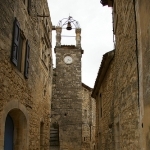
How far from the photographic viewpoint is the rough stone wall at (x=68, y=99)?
2042cm

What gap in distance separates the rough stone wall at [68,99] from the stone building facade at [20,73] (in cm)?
991

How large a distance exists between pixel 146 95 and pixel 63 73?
18.3 meters

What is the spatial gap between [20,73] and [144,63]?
470 cm

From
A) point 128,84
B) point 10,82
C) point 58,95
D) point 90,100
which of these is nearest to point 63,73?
point 58,95

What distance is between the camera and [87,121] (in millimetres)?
22938

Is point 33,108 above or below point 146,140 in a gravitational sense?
Answer: above

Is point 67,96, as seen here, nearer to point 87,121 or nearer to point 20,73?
point 87,121

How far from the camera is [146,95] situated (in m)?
3.89

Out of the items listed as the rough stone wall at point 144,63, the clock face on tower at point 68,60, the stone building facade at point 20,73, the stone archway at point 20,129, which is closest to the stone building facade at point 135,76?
the rough stone wall at point 144,63

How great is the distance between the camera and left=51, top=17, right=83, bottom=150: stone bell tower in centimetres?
2044

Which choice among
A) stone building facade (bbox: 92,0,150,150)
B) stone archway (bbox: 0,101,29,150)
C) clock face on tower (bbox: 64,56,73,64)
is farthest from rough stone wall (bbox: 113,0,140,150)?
clock face on tower (bbox: 64,56,73,64)

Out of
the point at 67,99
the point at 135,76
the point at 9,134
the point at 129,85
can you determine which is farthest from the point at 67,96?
the point at 135,76

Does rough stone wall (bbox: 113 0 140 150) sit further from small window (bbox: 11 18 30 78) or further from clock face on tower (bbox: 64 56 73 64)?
clock face on tower (bbox: 64 56 73 64)

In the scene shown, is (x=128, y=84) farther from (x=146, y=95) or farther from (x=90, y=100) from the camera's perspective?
(x=90, y=100)
